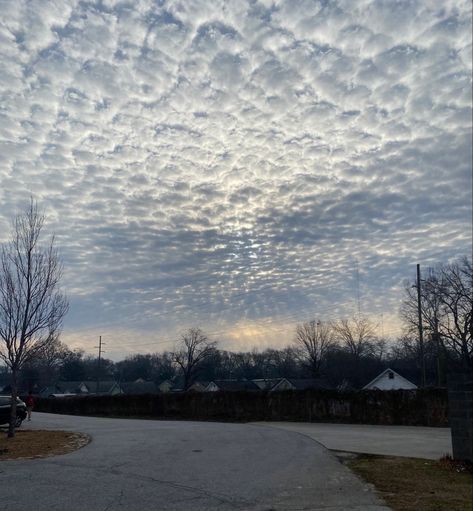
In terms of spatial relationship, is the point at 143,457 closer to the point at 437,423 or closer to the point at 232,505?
the point at 232,505

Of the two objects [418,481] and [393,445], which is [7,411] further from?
[418,481]

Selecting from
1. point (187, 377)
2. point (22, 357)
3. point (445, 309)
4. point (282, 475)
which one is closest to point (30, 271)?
point (22, 357)

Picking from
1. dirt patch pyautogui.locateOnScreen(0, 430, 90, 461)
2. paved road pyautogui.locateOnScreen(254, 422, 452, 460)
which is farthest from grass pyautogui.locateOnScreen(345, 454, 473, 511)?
dirt patch pyautogui.locateOnScreen(0, 430, 90, 461)

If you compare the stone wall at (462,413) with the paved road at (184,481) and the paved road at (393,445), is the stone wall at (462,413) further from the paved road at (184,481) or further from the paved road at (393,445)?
the paved road at (184,481)

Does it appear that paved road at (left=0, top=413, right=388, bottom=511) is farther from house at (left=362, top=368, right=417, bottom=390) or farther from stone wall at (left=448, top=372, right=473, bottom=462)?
house at (left=362, top=368, right=417, bottom=390)

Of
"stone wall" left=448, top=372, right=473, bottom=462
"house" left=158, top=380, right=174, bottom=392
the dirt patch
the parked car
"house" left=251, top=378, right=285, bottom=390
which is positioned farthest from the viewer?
"house" left=158, top=380, right=174, bottom=392

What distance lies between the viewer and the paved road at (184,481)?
8375 mm

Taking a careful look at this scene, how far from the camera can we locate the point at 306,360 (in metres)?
96.9

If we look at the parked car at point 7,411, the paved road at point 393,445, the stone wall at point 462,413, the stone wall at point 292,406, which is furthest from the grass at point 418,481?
the parked car at point 7,411

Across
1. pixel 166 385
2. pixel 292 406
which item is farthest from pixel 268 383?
pixel 292 406

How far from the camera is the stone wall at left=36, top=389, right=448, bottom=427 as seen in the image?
93.6ft

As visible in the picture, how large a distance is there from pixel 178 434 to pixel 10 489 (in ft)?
40.1

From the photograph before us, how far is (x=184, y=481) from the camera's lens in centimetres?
1034

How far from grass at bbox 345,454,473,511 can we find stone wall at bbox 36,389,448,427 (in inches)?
618
